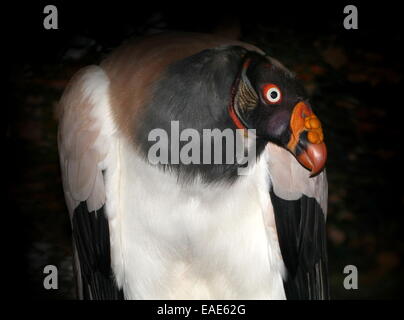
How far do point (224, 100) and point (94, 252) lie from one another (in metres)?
0.75

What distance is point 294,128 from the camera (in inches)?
64.5

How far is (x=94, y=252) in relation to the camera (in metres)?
2.01

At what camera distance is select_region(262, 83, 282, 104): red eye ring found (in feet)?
5.45

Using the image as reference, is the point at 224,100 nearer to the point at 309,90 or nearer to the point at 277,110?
the point at 277,110

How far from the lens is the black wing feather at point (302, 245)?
6.52 feet

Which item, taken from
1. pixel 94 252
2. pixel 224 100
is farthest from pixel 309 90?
pixel 94 252

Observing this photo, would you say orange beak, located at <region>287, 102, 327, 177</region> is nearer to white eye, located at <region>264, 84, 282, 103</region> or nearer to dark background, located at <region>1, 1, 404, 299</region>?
white eye, located at <region>264, 84, 282, 103</region>

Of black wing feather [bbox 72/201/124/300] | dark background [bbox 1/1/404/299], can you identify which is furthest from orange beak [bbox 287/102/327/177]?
black wing feather [bbox 72/201/124/300]

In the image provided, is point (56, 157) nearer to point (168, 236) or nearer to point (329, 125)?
point (168, 236)

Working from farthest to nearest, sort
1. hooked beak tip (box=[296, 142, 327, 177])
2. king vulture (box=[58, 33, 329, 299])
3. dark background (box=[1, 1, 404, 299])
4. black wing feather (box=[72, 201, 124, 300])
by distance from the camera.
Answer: dark background (box=[1, 1, 404, 299]) < black wing feather (box=[72, 201, 124, 300]) < king vulture (box=[58, 33, 329, 299]) < hooked beak tip (box=[296, 142, 327, 177])

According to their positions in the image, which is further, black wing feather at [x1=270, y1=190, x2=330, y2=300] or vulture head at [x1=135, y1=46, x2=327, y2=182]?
black wing feather at [x1=270, y1=190, x2=330, y2=300]

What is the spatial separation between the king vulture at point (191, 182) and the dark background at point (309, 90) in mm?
248
